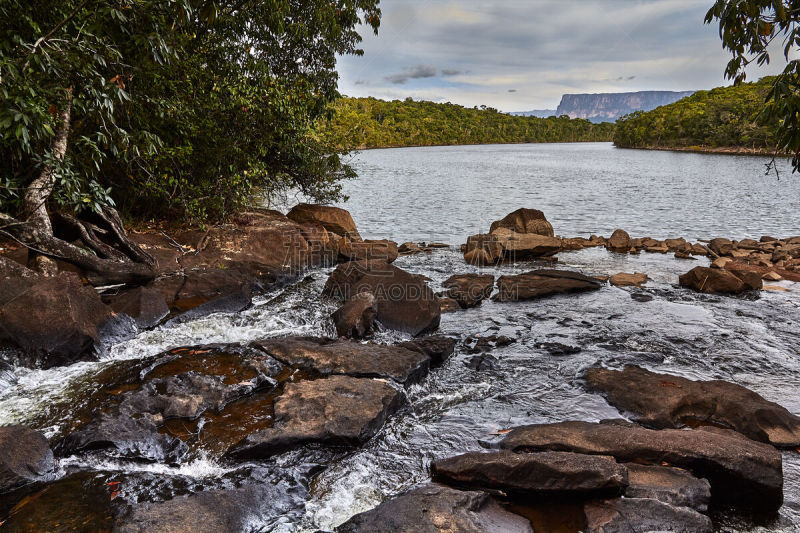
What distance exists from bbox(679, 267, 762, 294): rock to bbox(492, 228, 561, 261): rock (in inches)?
228

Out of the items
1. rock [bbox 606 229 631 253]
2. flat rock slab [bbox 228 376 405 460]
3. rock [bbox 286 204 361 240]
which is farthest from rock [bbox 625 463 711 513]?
rock [bbox 606 229 631 253]

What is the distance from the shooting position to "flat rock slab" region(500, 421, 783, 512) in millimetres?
5434

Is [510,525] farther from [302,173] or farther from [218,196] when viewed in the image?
[302,173]

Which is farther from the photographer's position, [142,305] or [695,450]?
[142,305]

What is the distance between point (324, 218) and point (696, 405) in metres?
16.0

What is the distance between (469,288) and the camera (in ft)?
47.6

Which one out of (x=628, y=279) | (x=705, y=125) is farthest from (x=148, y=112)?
(x=705, y=125)

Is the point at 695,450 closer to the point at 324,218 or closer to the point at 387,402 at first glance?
the point at 387,402

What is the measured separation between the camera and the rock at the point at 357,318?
429 inches

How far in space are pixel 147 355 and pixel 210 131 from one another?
7.75 m

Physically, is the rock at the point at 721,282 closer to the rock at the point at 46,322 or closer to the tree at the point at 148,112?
the tree at the point at 148,112

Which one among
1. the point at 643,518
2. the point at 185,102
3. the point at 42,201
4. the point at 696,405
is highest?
the point at 185,102

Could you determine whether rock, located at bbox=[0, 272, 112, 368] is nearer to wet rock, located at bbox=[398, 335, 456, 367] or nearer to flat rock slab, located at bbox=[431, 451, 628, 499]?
wet rock, located at bbox=[398, 335, 456, 367]

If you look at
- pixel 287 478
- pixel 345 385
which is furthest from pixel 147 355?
pixel 287 478
